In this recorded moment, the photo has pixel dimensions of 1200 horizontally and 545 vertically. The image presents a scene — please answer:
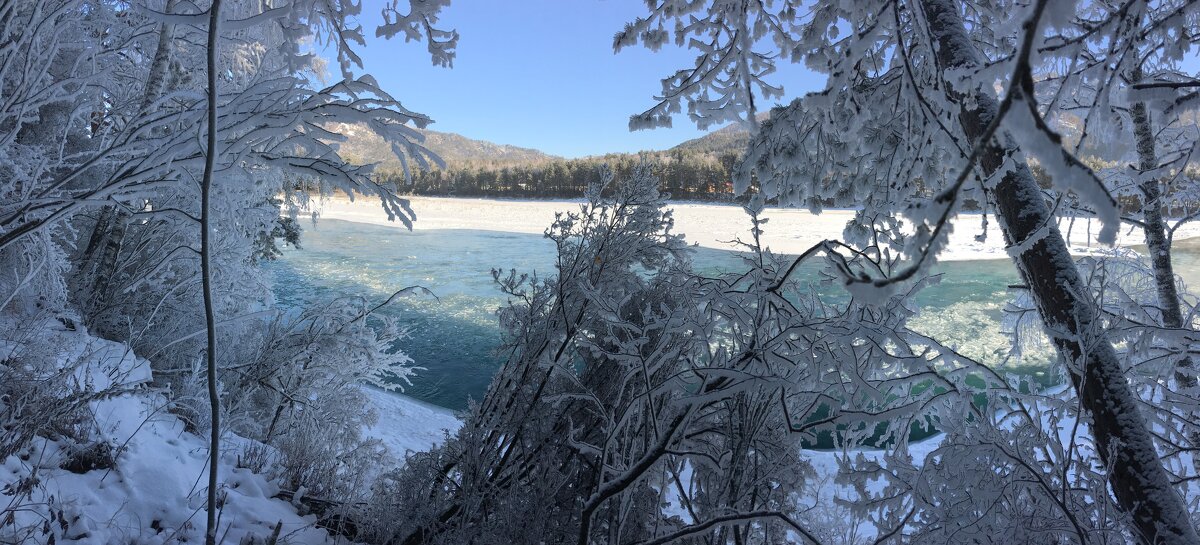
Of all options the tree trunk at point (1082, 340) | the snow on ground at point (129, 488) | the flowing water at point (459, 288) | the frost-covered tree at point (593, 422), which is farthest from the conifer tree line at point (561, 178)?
the tree trunk at point (1082, 340)

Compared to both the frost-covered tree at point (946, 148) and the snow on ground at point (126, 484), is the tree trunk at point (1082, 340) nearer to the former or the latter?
the frost-covered tree at point (946, 148)

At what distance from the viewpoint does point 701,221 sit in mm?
28234

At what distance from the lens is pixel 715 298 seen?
1614 millimetres

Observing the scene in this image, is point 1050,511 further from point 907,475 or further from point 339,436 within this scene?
point 339,436

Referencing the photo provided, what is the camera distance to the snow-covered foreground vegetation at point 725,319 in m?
1.38

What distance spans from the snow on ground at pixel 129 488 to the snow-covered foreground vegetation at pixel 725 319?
0.02 m

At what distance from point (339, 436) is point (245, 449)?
1786 millimetres

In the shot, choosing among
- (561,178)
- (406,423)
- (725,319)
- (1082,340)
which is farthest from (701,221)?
(1082,340)

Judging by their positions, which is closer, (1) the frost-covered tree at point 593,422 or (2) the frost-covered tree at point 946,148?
(2) the frost-covered tree at point 946,148

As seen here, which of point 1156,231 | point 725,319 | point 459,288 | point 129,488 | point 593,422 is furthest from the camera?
point 459,288

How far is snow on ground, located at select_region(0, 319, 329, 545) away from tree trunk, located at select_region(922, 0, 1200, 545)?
11.9 ft

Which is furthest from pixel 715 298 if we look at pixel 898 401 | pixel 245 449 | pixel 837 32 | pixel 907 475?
Answer: pixel 245 449

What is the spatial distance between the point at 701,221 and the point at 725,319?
2636 centimetres

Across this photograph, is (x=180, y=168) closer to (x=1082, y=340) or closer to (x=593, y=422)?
(x=593, y=422)
